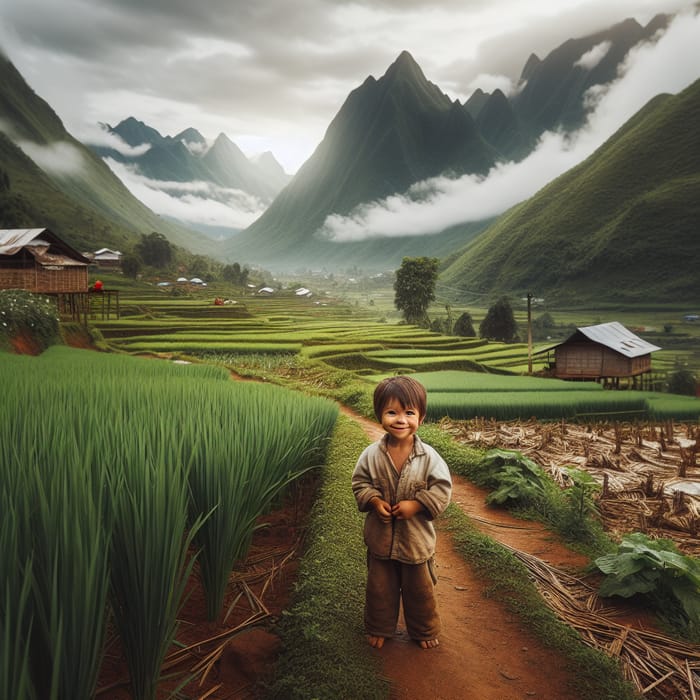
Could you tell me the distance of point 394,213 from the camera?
190 m

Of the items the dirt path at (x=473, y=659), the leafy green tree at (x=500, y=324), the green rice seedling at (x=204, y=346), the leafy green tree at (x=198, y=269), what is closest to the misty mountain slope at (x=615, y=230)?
the leafy green tree at (x=500, y=324)

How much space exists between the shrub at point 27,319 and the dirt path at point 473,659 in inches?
568

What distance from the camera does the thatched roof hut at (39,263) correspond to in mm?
16578

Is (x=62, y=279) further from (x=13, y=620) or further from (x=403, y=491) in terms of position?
(x=13, y=620)

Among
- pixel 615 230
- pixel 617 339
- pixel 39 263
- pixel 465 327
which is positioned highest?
pixel 615 230

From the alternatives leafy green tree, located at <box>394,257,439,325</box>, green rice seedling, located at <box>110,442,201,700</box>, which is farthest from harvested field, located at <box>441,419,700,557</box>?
leafy green tree, located at <box>394,257,439,325</box>

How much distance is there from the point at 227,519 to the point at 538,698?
59.4 inches

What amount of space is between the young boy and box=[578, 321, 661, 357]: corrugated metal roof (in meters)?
25.9

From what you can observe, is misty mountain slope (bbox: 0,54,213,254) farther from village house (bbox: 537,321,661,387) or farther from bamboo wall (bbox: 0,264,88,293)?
village house (bbox: 537,321,661,387)

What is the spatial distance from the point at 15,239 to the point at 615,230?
90962mm

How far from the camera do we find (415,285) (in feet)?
117

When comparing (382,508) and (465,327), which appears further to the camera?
(465,327)

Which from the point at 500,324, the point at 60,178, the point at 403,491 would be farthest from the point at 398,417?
the point at 60,178

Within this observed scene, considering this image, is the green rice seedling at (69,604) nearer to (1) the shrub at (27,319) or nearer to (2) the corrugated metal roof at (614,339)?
(1) the shrub at (27,319)
